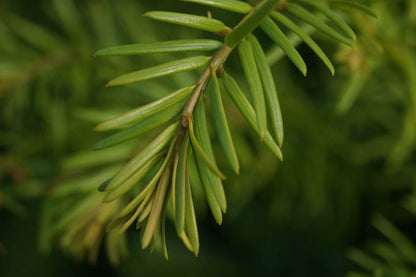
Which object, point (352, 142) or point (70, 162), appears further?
point (352, 142)

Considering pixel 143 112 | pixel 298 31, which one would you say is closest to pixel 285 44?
pixel 298 31

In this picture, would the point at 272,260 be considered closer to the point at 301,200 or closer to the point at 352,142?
the point at 301,200

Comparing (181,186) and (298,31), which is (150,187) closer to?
(181,186)

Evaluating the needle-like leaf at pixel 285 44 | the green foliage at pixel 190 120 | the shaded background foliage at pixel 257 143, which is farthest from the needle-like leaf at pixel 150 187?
the shaded background foliage at pixel 257 143

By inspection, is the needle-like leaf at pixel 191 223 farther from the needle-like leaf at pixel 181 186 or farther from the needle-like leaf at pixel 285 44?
the needle-like leaf at pixel 285 44

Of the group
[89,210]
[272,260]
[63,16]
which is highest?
[63,16]

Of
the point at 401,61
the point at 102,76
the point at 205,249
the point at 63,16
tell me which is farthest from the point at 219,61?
the point at 205,249
